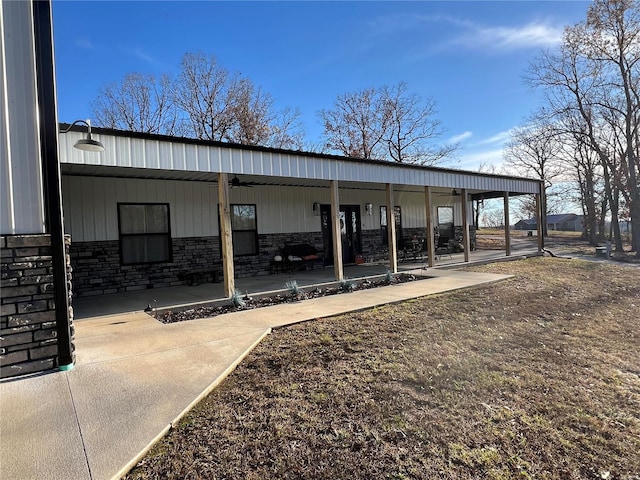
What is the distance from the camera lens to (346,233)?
12938mm

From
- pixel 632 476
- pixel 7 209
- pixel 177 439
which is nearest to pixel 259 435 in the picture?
pixel 177 439

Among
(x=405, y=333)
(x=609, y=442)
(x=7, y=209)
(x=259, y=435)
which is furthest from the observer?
(x=405, y=333)

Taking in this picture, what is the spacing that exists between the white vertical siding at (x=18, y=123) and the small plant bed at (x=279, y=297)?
259cm

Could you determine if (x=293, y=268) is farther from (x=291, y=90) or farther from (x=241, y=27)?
(x=291, y=90)

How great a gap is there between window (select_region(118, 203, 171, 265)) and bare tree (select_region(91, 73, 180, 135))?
14798 millimetres

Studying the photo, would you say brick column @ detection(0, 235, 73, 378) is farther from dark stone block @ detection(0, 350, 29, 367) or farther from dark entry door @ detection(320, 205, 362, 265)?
dark entry door @ detection(320, 205, 362, 265)

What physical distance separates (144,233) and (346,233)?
21.6 ft

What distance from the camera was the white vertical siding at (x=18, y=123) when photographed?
3303 millimetres

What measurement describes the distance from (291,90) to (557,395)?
19.7 metres

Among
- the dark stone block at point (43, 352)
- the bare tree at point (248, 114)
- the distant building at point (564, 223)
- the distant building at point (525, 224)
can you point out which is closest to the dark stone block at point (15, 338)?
the dark stone block at point (43, 352)

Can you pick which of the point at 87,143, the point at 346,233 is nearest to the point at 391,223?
the point at 346,233

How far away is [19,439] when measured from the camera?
7.83 ft

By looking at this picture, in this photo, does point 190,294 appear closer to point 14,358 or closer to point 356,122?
point 14,358

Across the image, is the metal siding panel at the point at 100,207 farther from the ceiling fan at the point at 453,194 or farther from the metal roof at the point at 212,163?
the ceiling fan at the point at 453,194
